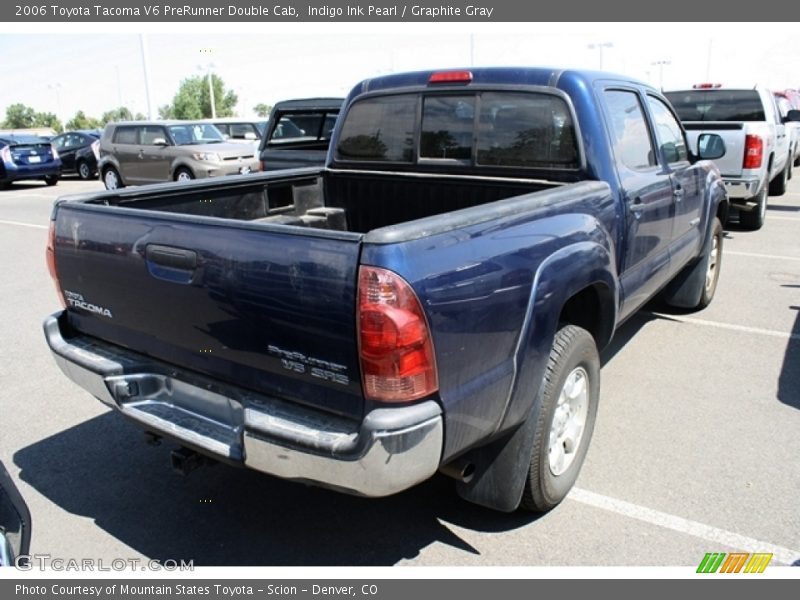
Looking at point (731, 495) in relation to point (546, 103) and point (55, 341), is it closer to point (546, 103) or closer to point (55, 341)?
point (546, 103)

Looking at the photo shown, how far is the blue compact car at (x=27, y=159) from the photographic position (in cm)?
2016

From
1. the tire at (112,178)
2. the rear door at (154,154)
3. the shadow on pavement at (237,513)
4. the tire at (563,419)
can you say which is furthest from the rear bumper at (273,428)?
the tire at (112,178)

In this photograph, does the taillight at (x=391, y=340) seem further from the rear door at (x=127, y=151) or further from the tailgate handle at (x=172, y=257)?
the rear door at (x=127, y=151)

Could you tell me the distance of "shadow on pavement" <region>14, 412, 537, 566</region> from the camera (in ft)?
9.86

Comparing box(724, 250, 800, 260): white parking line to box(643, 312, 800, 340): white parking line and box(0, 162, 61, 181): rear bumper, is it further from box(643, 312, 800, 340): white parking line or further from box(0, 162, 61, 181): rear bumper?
box(0, 162, 61, 181): rear bumper

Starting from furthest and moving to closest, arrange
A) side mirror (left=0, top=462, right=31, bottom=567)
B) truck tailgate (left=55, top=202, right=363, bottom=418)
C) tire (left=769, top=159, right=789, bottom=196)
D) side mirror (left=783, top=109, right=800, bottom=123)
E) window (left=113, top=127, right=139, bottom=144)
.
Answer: window (left=113, top=127, right=139, bottom=144) → tire (left=769, top=159, right=789, bottom=196) → side mirror (left=783, top=109, right=800, bottom=123) → truck tailgate (left=55, top=202, right=363, bottom=418) → side mirror (left=0, top=462, right=31, bottom=567)

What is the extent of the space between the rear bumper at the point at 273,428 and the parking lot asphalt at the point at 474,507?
0.69 m

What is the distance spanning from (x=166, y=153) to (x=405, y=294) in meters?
14.6

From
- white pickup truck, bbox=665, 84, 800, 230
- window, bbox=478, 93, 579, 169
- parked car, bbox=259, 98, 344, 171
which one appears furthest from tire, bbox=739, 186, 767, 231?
window, bbox=478, 93, 579, 169

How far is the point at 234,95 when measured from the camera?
97062 mm

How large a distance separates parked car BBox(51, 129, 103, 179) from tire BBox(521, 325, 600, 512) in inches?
873

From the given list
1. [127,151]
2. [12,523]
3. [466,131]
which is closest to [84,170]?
[127,151]

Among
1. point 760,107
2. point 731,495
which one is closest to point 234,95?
point 760,107

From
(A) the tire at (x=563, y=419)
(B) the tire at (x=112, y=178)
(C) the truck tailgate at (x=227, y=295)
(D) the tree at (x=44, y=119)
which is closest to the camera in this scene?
(C) the truck tailgate at (x=227, y=295)
